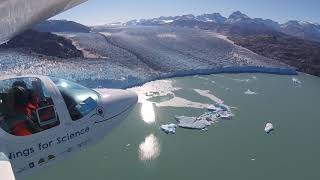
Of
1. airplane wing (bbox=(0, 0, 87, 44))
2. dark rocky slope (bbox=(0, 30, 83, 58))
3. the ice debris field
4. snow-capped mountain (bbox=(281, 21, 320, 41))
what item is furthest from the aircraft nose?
snow-capped mountain (bbox=(281, 21, 320, 41))

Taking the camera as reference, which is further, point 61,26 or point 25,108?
point 61,26

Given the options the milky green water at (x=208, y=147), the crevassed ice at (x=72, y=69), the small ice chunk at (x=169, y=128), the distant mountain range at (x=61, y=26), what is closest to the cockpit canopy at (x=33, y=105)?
the milky green water at (x=208, y=147)

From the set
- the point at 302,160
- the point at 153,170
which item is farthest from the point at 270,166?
the point at 153,170

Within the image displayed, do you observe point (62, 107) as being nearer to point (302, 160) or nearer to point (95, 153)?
point (95, 153)

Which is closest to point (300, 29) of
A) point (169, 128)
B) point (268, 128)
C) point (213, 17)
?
point (213, 17)

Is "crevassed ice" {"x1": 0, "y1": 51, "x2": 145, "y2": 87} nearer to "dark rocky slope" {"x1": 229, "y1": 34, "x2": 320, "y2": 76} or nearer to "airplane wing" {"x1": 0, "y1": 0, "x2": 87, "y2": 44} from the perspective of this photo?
"airplane wing" {"x1": 0, "y1": 0, "x2": 87, "y2": 44}

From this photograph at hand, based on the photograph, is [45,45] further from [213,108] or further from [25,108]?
[25,108]
